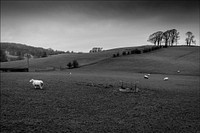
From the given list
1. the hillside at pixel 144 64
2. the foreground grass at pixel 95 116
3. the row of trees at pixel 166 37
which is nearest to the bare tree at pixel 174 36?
the row of trees at pixel 166 37

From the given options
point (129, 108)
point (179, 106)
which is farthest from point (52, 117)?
point (179, 106)

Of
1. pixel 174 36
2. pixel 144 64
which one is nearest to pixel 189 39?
pixel 174 36

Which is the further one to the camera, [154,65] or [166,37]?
[166,37]

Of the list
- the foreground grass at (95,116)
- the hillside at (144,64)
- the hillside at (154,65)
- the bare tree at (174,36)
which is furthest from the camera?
the bare tree at (174,36)

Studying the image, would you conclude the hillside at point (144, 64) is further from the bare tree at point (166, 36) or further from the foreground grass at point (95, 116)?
the foreground grass at point (95, 116)

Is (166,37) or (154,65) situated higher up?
(166,37)

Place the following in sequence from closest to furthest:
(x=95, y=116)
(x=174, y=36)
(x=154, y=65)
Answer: (x=95, y=116) → (x=154, y=65) → (x=174, y=36)

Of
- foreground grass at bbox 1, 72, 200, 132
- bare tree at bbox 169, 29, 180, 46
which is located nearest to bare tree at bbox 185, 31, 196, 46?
bare tree at bbox 169, 29, 180, 46

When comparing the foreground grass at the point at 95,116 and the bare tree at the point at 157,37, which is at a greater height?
the bare tree at the point at 157,37

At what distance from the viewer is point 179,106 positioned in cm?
1279

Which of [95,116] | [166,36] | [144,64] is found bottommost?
[95,116]

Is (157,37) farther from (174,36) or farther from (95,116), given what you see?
(95,116)

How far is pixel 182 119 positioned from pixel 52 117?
8.43 m

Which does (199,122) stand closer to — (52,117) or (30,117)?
(52,117)
